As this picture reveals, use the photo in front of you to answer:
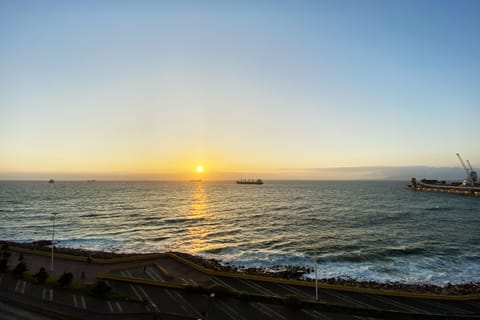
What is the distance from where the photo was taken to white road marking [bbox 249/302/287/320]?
87.6 ft

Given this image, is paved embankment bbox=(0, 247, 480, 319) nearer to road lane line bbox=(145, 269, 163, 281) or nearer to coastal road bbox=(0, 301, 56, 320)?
road lane line bbox=(145, 269, 163, 281)

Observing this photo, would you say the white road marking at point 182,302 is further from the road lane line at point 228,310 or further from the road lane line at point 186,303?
the road lane line at point 228,310

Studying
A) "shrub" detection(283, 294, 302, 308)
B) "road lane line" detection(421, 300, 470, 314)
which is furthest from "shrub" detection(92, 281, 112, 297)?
"road lane line" detection(421, 300, 470, 314)

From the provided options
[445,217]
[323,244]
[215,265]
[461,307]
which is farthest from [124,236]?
[445,217]

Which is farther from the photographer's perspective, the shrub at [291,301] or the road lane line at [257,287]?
the road lane line at [257,287]

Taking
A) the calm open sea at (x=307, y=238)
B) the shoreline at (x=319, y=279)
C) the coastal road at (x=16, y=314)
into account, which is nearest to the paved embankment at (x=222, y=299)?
the coastal road at (x=16, y=314)

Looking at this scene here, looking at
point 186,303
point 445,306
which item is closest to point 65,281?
point 186,303

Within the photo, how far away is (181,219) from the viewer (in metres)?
95.6

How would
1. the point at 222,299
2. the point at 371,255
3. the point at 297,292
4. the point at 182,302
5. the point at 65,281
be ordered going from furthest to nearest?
the point at 371,255
the point at 65,281
the point at 297,292
the point at 222,299
the point at 182,302

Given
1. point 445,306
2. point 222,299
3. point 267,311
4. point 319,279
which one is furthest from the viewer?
point 319,279

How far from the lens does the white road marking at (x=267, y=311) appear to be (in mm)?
26703

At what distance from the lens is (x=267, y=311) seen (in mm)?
27688

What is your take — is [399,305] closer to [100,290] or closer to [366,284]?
[366,284]

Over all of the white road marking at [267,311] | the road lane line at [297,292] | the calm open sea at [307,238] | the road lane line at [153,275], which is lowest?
the calm open sea at [307,238]
